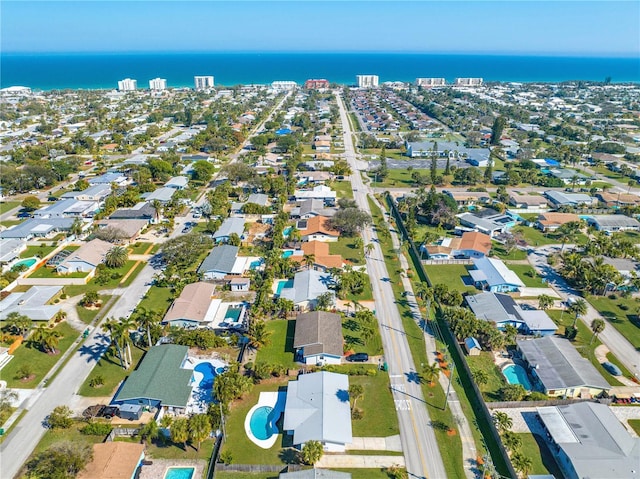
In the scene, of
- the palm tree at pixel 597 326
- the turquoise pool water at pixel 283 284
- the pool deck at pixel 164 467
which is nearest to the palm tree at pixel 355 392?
the pool deck at pixel 164 467

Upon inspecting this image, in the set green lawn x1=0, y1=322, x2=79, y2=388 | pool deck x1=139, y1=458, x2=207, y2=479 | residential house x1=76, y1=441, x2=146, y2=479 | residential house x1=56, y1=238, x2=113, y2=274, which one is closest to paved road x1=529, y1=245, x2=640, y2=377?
pool deck x1=139, y1=458, x2=207, y2=479

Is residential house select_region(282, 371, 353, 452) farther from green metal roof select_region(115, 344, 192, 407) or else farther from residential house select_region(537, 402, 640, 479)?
residential house select_region(537, 402, 640, 479)

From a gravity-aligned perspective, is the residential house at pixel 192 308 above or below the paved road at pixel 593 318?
above

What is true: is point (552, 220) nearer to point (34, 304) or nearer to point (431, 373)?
point (431, 373)

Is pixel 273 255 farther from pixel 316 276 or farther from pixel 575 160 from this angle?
pixel 575 160

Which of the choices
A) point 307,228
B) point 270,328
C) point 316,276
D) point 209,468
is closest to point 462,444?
point 209,468

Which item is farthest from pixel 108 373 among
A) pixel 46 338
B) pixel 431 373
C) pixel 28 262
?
pixel 28 262

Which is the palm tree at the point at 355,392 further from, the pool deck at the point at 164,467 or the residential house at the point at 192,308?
the residential house at the point at 192,308
